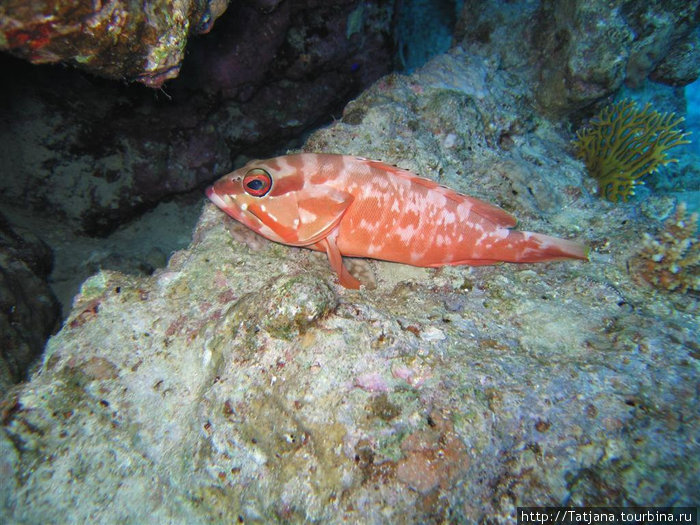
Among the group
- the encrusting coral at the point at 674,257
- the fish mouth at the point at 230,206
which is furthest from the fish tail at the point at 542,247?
the fish mouth at the point at 230,206

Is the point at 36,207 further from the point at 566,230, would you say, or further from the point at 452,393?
the point at 566,230

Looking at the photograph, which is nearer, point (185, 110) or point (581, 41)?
point (185, 110)

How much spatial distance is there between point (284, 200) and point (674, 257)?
→ 3.58m

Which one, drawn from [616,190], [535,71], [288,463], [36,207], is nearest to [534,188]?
[616,190]

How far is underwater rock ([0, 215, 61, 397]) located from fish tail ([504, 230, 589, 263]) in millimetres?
4542

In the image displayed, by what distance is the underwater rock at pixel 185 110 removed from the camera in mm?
4434

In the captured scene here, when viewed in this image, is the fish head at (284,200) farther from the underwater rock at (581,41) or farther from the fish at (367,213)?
the underwater rock at (581,41)

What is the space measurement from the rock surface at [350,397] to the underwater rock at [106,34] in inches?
62.4

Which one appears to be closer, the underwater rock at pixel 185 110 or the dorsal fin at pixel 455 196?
the dorsal fin at pixel 455 196

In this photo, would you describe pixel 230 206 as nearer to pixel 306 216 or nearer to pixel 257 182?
pixel 257 182

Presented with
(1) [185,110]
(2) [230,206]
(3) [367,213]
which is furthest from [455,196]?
(1) [185,110]

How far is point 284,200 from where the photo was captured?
338cm

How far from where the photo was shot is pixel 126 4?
220 cm

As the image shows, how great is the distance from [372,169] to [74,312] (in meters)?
3.08
